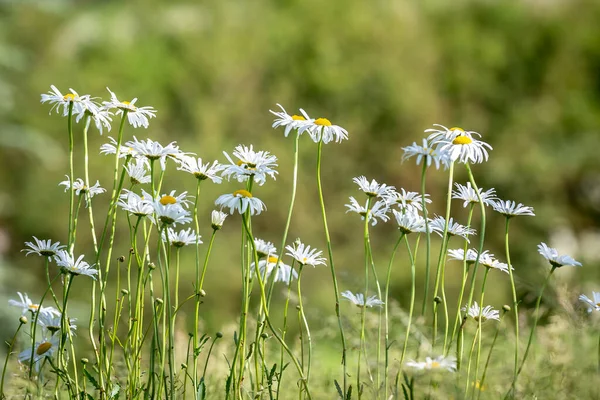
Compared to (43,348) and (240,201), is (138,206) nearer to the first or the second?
(240,201)

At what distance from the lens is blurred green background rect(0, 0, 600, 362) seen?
6.19 metres

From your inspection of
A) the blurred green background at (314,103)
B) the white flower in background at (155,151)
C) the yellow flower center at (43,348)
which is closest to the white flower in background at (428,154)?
the white flower in background at (155,151)

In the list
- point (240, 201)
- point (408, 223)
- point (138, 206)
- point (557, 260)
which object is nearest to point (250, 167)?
point (240, 201)

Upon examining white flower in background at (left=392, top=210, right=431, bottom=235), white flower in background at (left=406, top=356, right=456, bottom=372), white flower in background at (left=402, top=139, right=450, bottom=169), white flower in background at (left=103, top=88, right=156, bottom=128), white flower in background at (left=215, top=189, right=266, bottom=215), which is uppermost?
white flower in background at (left=103, top=88, right=156, bottom=128)

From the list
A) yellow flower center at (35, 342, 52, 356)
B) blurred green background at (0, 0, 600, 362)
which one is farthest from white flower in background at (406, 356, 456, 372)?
blurred green background at (0, 0, 600, 362)

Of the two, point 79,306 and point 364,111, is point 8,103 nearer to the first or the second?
point 79,306

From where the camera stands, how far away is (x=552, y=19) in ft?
31.1

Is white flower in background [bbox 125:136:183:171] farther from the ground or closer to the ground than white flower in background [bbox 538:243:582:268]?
farther from the ground

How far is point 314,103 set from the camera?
24.3ft

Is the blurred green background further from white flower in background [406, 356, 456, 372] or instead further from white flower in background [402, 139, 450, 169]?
white flower in background [406, 356, 456, 372]

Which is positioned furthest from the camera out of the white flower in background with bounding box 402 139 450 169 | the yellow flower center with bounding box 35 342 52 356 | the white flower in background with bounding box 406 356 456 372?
the yellow flower center with bounding box 35 342 52 356

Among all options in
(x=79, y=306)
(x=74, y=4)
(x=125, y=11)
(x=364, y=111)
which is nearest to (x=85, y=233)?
(x=79, y=306)

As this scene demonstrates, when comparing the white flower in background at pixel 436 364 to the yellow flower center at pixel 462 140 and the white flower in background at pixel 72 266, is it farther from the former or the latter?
the white flower in background at pixel 72 266

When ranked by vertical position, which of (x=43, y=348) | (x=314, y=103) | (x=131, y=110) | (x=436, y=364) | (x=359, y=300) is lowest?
(x=436, y=364)
